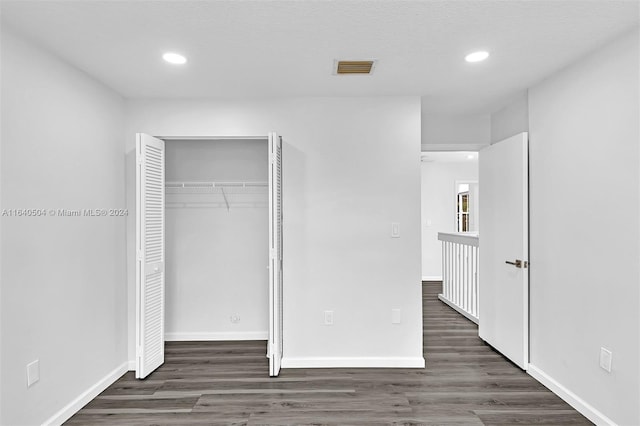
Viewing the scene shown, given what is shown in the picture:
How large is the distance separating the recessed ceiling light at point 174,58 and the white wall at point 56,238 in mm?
700

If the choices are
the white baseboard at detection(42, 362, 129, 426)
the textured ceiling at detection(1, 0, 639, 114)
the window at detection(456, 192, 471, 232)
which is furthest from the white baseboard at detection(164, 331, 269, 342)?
the window at detection(456, 192, 471, 232)

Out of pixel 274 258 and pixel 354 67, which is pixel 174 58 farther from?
pixel 274 258

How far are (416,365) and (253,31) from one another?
289cm

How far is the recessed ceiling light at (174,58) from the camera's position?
2578 millimetres

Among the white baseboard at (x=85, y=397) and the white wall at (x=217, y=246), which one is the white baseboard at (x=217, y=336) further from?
the white baseboard at (x=85, y=397)

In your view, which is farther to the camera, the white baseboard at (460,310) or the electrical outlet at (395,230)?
the white baseboard at (460,310)

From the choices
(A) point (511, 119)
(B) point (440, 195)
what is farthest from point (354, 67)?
(B) point (440, 195)

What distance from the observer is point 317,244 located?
11.5ft

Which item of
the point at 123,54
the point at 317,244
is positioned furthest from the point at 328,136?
the point at 123,54

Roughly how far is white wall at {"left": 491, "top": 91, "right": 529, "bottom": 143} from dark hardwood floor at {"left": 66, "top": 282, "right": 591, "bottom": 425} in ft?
6.89

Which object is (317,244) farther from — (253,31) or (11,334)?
(11,334)

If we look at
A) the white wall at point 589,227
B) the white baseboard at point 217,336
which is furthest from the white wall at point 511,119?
the white baseboard at point 217,336

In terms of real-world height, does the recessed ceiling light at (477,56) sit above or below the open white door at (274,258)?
above

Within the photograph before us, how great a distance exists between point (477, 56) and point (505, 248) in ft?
5.92
